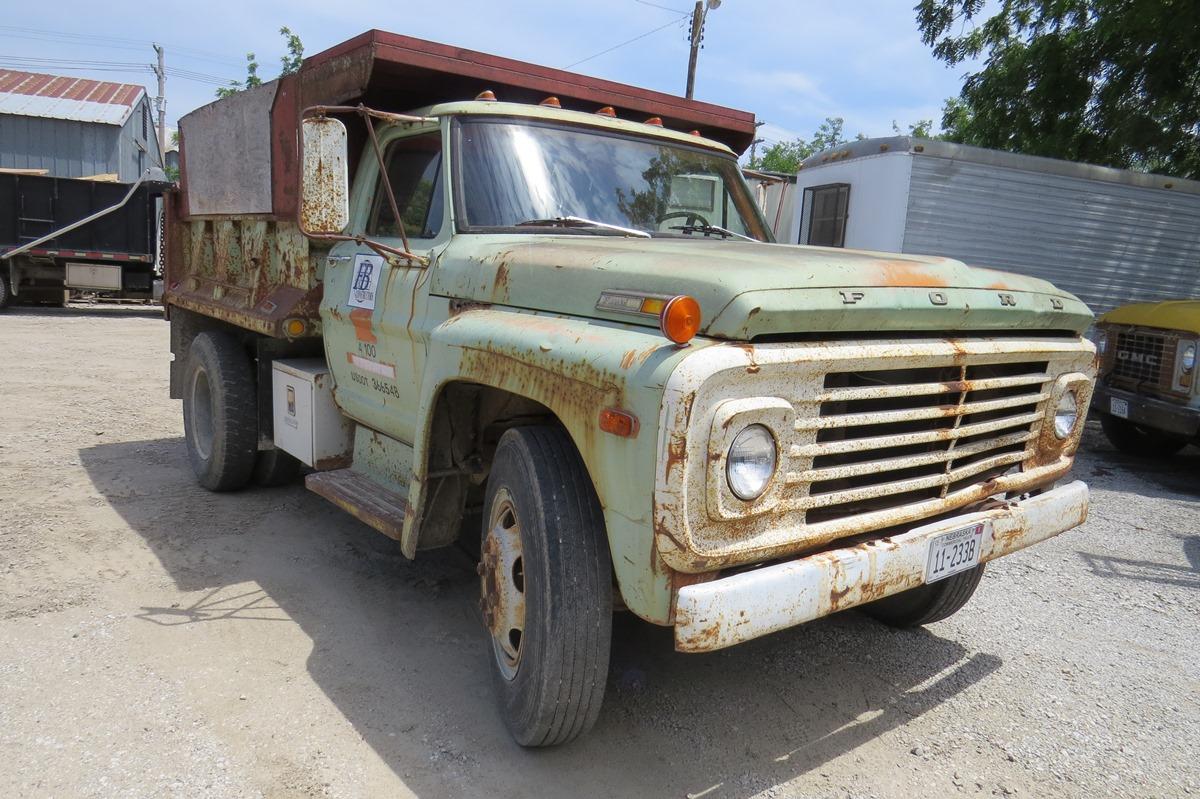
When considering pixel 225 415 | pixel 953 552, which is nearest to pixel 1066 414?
pixel 953 552

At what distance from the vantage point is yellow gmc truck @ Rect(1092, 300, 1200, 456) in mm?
6887

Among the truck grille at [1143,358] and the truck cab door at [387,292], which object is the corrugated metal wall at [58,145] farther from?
the truck grille at [1143,358]

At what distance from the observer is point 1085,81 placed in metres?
12.7

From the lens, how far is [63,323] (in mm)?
15336

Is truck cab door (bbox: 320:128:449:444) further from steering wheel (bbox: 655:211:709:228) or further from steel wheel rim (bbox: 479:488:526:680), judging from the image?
steering wheel (bbox: 655:211:709:228)

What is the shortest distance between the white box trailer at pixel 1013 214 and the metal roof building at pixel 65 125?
2264 centimetres

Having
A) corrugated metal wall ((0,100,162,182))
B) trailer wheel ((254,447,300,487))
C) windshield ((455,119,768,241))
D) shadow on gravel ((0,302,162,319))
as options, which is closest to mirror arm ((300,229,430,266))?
windshield ((455,119,768,241))

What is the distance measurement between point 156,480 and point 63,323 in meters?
11.5

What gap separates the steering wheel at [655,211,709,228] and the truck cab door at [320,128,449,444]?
0.98m

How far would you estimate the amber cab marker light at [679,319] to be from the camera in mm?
2334

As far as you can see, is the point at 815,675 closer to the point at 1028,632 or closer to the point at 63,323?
the point at 1028,632

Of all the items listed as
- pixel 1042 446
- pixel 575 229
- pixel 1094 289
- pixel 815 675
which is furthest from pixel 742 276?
pixel 1094 289

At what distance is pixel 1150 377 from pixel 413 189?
6352 mm

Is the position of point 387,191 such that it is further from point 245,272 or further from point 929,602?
point 929,602
